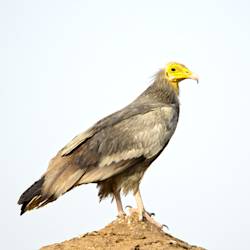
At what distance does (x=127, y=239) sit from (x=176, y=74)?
3.89 m

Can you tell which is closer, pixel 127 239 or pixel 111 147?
pixel 127 239

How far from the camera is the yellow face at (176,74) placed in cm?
1242

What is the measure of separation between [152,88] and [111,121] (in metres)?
1.41

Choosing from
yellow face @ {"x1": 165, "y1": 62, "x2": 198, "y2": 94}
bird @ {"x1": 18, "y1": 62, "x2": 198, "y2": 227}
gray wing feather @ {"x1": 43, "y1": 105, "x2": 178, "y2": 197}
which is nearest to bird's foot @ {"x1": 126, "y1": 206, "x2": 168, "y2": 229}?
bird @ {"x1": 18, "y1": 62, "x2": 198, "y2": 227}

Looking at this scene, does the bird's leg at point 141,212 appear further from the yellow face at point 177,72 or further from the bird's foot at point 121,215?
the yellow face at point 177,72

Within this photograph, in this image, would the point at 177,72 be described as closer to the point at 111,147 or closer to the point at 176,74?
the point at 176,74

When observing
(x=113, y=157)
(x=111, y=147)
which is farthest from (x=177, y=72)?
(x=113, y=157)

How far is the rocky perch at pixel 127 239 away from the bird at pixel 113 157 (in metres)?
0.28

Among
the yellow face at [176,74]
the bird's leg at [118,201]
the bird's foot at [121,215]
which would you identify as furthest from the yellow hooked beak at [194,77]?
the bird's foot at [121,215]

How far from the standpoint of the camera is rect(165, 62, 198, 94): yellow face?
12.4 metres

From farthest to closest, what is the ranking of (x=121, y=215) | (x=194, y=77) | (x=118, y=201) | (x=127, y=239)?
1. (x=194, y=77)
2. (x=118, y=201)
3. (x=121, y=215)
4. (x=127, y=239)

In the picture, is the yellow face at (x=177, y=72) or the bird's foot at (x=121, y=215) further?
the yellow face at (x=177, y=72)

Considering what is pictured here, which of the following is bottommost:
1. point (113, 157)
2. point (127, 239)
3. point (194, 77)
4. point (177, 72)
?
point (127, 239)

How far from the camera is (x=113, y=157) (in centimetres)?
1097
